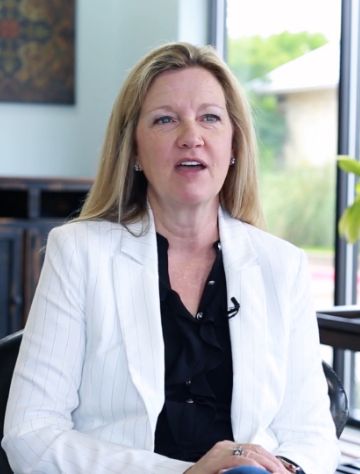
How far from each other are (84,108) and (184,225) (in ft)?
12.6

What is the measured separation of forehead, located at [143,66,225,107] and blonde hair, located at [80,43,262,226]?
1 centimetres

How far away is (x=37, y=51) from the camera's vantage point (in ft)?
18.4

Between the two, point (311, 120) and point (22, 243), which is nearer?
point (311, 120)

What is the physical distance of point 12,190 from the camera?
5.23 metres

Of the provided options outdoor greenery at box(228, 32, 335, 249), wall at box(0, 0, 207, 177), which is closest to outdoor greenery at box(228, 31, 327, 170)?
outdoor greenery at box(228, 32, 335, 249)

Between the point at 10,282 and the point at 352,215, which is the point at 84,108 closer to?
the point at 10,282

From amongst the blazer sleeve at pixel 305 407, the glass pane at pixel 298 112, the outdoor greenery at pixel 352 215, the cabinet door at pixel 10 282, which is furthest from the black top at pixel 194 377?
the cabinet door at pixel 10 282

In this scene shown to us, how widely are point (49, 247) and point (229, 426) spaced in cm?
47

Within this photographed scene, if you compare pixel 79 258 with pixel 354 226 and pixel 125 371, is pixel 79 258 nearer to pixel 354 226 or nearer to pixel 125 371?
pixel 125 371

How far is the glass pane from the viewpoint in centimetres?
Result: 463

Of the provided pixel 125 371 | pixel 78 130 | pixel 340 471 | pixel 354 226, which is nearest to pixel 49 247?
pixel 125 371

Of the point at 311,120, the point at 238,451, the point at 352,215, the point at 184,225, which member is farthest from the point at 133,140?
the point at 311,120

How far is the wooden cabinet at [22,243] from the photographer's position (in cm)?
500

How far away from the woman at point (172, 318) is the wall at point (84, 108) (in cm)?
361
